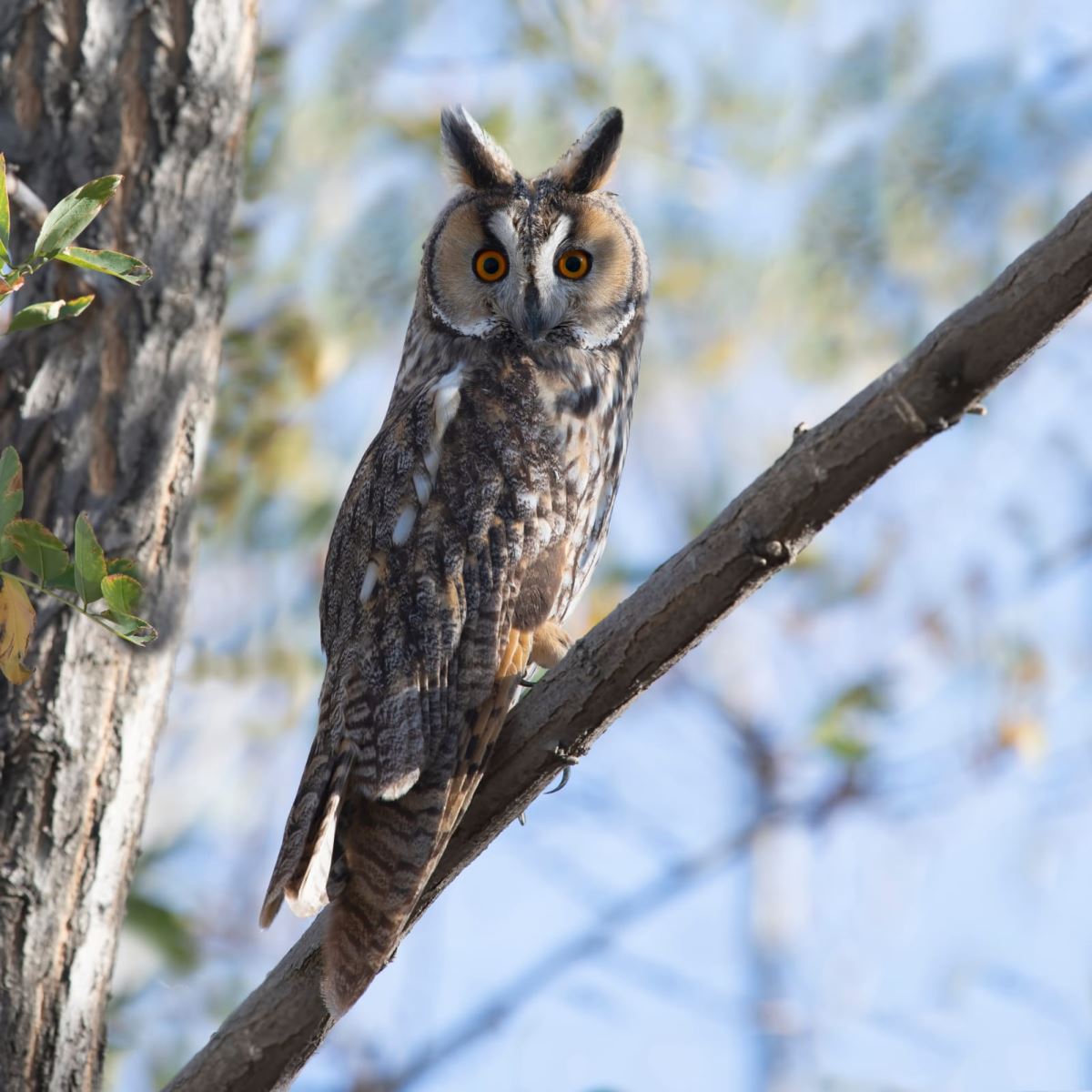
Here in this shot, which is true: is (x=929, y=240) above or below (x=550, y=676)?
above

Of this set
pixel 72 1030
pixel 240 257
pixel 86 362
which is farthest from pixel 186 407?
pixel 240 257

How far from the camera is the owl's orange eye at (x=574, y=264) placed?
9.21 ft

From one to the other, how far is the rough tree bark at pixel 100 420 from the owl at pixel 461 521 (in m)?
0.33

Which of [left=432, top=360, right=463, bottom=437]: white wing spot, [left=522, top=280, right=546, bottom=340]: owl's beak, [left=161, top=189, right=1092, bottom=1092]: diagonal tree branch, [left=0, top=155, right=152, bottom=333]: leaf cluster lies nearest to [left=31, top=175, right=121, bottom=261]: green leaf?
[left=0, top=155, right=152, bottom=333]: leaf cluster

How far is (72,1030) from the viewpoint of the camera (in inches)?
83.8

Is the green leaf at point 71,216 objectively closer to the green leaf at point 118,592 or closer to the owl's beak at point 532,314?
the green leaf at point 118,592

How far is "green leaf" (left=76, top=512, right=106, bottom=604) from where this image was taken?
140cm

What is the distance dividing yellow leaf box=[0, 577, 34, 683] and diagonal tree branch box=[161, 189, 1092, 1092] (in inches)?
27.6

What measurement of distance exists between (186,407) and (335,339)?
1775 mm

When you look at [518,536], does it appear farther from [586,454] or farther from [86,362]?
[86,362]

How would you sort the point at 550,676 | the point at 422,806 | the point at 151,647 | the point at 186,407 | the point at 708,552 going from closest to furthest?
1. the point at 708,552
2. the point at 550,676
3. the point at 422,806
4. the point at 151,647
5. the point at 186,407

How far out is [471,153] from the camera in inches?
116

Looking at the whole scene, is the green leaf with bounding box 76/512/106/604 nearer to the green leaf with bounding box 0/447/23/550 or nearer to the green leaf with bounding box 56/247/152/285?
the green leaf with bounding box 0/447/23/550

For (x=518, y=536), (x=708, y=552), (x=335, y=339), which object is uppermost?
(x=335, y=339)
